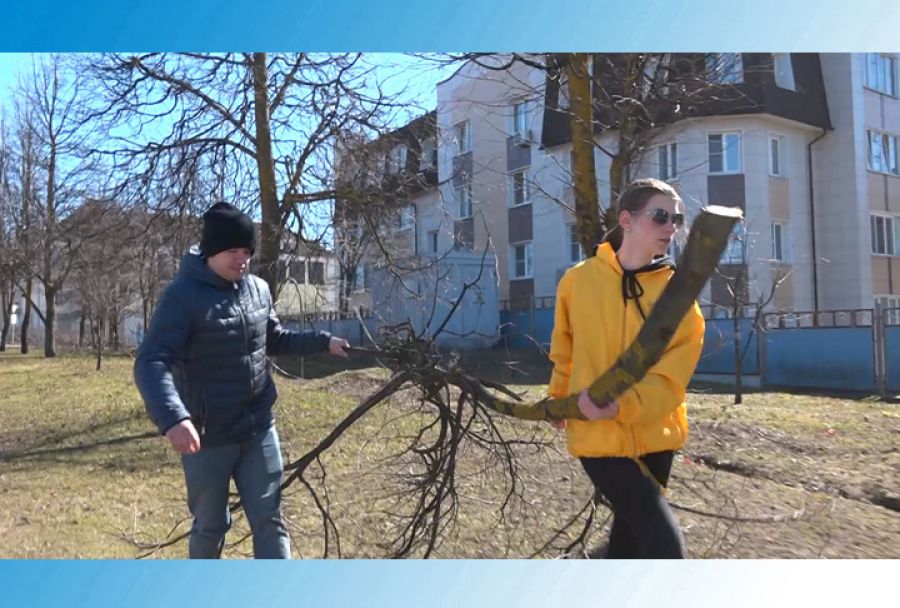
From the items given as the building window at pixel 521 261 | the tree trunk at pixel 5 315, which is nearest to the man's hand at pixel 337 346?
the building window at pixel 521 261

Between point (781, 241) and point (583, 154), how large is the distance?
17953 mm

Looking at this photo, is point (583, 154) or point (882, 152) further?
point (882, 152)

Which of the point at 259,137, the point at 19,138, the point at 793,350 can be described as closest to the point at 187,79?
the point at 259,137

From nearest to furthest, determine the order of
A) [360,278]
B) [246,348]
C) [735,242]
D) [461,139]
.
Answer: [246,348]
[735,242]
[461,139]
[360,278]

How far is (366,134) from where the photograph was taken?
955 cm

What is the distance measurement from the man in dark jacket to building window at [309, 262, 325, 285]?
24.4ft

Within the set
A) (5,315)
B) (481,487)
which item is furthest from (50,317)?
(481,487)

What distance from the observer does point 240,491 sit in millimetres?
3211

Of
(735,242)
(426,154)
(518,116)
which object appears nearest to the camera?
(735,242)

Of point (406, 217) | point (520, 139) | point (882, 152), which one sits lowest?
point (406, 217)

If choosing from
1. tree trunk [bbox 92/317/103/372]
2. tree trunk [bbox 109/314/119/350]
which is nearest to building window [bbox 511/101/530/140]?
tree trunk [bbox 92/317/103/372]

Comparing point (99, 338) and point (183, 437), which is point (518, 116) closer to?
point (183, 437)

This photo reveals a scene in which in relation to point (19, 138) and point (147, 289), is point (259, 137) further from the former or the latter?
point (19, 138)

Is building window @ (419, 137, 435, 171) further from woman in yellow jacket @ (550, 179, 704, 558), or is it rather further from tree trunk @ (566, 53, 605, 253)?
woman in yellow jacket @ (550, 179, 704, 558)
